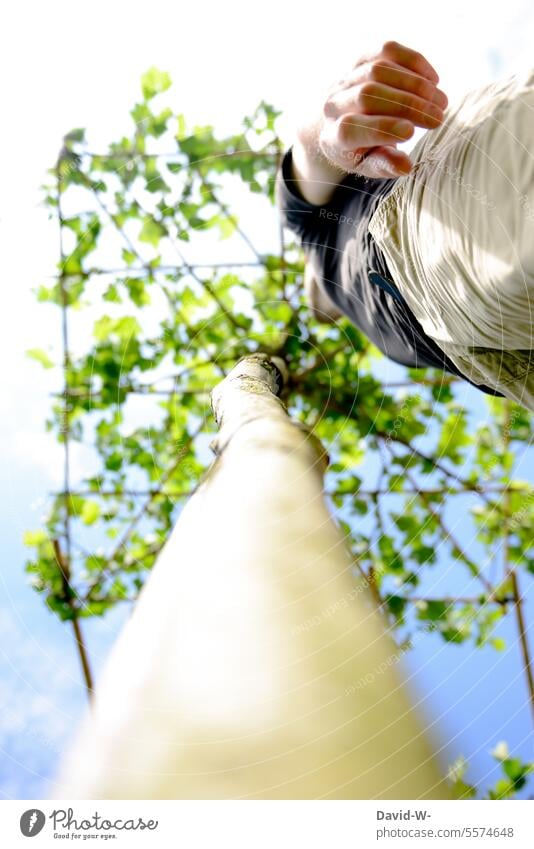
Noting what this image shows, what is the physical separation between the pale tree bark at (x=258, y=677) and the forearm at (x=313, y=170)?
35 cm

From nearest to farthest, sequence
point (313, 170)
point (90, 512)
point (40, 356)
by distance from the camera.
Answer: point (313, 170), point (40, 356), point (90, 512)

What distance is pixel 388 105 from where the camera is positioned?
442 millimetres

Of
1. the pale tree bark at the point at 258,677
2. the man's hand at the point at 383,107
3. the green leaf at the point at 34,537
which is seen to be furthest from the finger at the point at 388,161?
the green leaf at the point at 34,537

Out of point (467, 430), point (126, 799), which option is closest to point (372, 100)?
point (126, 799)

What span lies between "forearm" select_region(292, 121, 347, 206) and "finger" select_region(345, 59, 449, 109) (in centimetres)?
11

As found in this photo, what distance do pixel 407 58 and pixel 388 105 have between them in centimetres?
4

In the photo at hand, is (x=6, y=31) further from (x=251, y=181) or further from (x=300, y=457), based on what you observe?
(x=300, y=457)

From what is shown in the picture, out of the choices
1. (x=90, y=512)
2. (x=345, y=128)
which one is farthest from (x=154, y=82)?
(x=90, y=512)

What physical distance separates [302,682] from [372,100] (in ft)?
1.29

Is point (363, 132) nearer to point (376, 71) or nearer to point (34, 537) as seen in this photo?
point (376, 71)

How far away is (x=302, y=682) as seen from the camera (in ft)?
0.87

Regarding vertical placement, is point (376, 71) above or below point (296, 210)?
above
